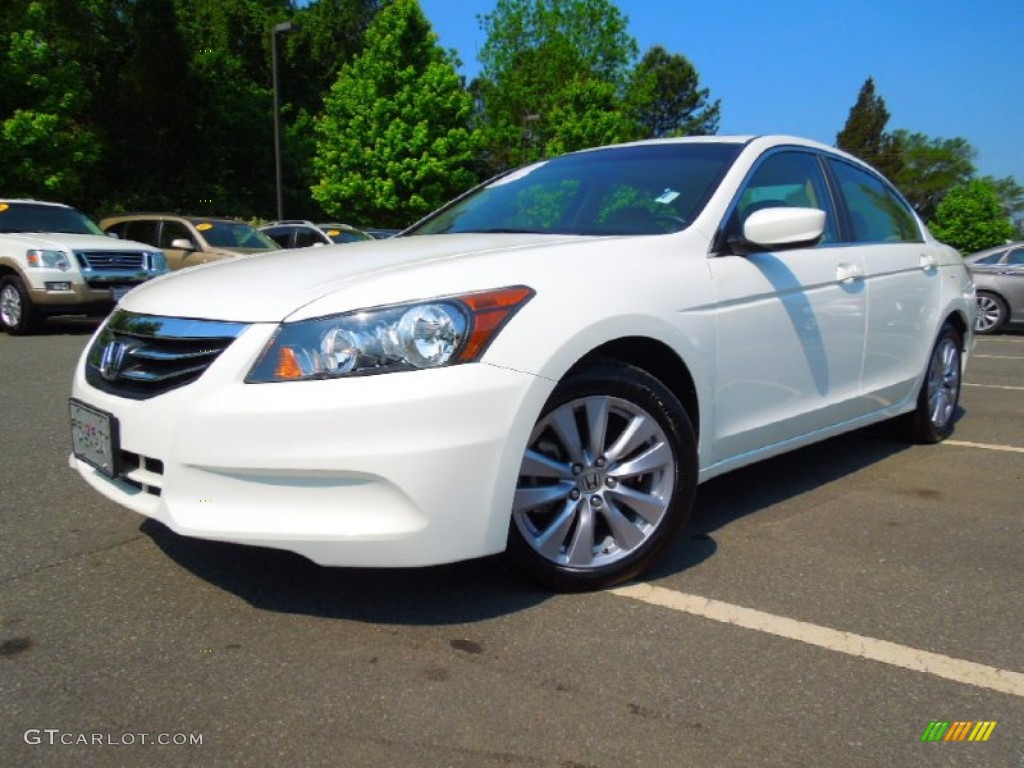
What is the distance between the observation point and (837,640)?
2.52 m

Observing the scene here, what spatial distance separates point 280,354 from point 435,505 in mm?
598

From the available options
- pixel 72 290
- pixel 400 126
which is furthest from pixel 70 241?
pixel 400 126

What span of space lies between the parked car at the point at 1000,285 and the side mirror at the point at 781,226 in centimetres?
1116

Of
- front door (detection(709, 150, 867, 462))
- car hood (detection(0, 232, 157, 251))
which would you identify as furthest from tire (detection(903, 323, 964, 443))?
car hood (detection(0, 232, 157, 251))

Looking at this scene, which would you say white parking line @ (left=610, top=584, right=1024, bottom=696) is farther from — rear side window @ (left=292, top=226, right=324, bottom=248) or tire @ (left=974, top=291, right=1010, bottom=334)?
rear side window @ (left=292, top=226, right=324, bottom=248)

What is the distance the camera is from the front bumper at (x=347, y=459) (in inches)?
90.2

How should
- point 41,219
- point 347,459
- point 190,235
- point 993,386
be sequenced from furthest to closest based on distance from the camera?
1. point 190,235
2. point 41,219
3. point 993,386
4. point 347,459

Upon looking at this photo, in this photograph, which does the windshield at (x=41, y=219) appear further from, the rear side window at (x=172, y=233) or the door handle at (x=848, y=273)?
the door handle at (x=848, y=273)

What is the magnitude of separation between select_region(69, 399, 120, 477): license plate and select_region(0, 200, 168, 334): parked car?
7.42 metres

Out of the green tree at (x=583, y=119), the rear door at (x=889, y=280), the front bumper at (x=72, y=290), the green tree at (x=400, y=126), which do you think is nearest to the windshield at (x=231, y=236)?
the front bumper at (x=72, y=290)

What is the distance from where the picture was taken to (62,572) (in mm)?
2932

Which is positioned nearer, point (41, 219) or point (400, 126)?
point (41, 219)

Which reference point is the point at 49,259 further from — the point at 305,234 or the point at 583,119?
the point at 583,119

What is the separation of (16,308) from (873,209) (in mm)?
9729
